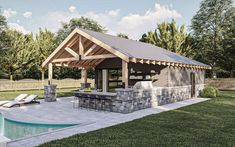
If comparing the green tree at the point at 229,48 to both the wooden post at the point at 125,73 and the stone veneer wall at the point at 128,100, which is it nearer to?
the stone veneer wall at the point at 128,100

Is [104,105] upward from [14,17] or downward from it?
downward

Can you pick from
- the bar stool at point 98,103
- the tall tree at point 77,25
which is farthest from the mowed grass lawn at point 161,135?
the tall tree at point 77,25

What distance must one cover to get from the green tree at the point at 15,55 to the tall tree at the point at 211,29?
84.6 ft

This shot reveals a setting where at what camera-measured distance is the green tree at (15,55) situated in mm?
25250

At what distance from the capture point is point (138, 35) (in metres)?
41.9

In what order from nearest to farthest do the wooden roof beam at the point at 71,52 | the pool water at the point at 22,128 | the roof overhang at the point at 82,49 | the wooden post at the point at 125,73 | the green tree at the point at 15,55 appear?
the pool water at the point at 22,128
the wooden post at the point at 125,73
the roof overhang at the point at 82,49
the wooden roof beam at the point at 71,52
the green tree at the point at 15,55

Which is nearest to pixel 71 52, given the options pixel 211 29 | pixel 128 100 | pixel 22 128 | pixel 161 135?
pixel 128 100

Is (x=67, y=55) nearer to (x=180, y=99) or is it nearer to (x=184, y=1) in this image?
(x=180, y=99)

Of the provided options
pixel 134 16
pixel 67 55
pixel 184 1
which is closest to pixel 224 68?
pixel 184 1

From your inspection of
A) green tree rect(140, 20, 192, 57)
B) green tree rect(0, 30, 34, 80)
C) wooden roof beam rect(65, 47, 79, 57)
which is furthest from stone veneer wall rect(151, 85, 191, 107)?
green tree rect(0, 30, 34, 80)

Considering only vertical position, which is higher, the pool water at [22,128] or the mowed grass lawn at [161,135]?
the mowed grass lawn at [161,135]

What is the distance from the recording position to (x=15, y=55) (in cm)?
2580

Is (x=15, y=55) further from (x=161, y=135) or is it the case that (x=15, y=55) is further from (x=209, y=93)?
(x=161, y=135)

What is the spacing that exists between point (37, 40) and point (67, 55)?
19.2 metres
